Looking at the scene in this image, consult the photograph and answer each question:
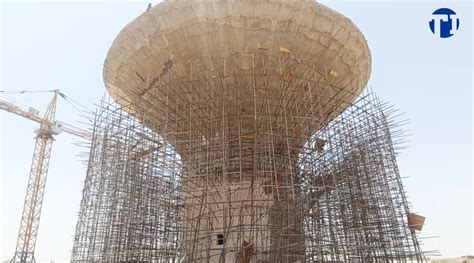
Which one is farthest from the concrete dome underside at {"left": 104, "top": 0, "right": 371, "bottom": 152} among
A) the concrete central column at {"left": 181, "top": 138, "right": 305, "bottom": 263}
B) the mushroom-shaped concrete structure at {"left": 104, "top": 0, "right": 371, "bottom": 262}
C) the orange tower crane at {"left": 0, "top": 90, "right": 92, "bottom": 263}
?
the orange tower crane at {"left": 0, "top": 90, "right": 92, "bottom": 263}

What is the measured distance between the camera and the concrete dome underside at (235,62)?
39.4 ft

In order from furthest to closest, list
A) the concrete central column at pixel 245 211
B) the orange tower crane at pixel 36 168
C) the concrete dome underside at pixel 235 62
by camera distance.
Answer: the orange tower crane at pixel 36 168, the concrete dome underside at pixel 235 62, the concrete central column at pixel 245 211

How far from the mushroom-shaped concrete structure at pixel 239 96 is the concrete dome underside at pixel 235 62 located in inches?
1.2

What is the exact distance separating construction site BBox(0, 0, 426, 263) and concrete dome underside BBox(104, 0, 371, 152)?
0.04 metres

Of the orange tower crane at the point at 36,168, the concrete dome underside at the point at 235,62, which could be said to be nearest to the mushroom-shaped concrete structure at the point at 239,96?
the concrete dome underside at the point at 235,62

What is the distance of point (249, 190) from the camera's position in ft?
40.2

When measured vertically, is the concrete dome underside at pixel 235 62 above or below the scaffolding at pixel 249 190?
above

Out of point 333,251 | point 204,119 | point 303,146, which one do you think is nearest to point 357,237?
point 333,251

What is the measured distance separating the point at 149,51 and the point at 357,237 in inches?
322

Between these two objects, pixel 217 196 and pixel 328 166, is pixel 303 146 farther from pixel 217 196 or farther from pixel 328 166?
pixel 217 196

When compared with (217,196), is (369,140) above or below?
above

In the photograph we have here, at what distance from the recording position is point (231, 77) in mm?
12875

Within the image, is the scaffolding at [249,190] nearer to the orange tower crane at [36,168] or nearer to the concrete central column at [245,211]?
the concrete central column at [245,211]

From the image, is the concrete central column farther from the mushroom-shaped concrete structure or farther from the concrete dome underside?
the concrete dome underside
